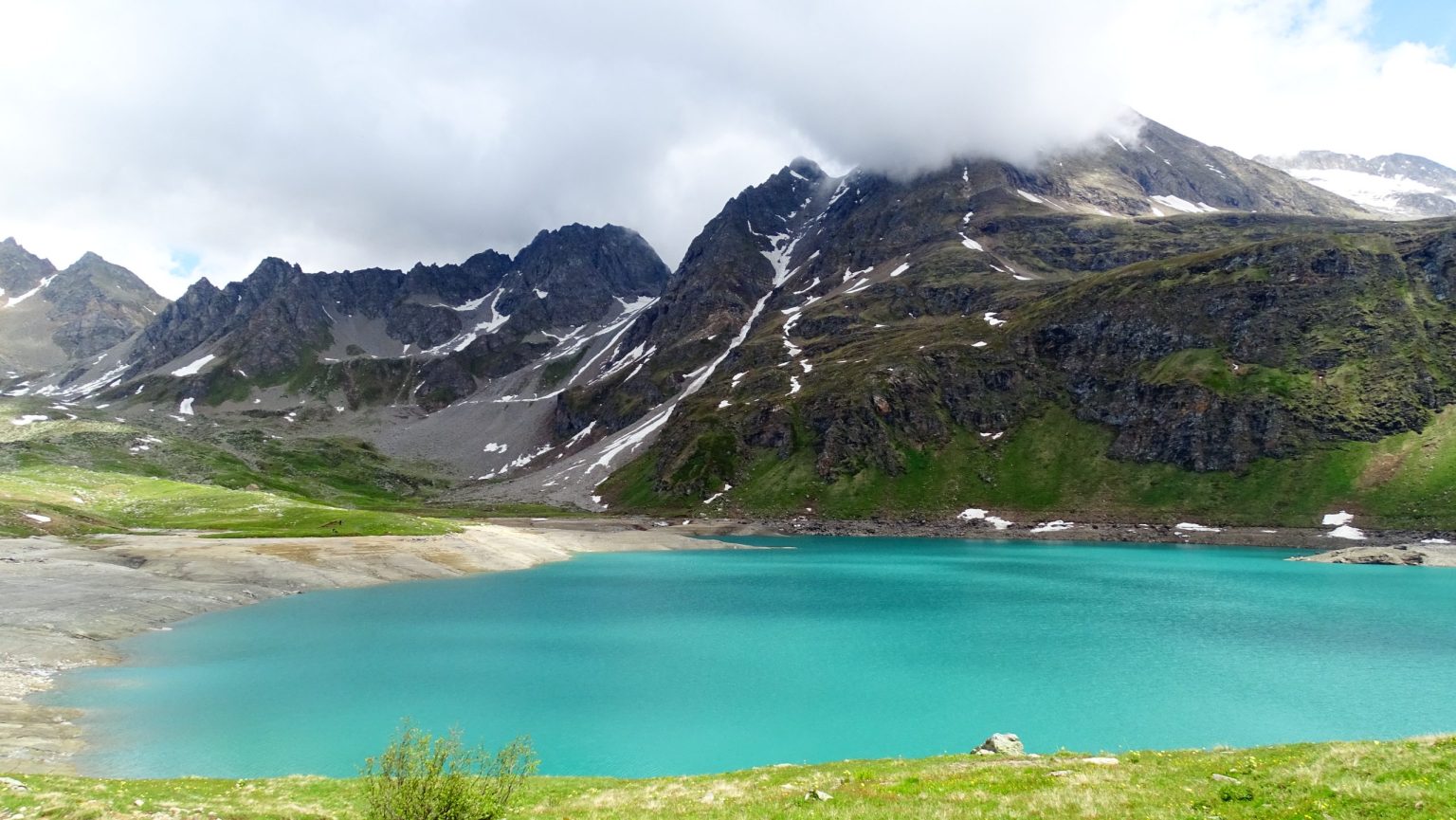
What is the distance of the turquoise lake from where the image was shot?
37.5 metres

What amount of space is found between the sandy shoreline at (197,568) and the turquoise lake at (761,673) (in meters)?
2.82

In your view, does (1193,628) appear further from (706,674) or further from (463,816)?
(463,816)

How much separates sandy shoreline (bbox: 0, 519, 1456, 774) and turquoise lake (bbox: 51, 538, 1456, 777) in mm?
2820

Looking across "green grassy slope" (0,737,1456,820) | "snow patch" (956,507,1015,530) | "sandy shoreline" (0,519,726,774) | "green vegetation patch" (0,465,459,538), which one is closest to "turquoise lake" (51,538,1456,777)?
"sandy shoreline" (0,519,726,774)

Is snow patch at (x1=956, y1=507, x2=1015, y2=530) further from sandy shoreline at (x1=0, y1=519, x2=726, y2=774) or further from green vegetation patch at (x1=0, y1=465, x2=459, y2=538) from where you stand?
green vegetation patch at (x1=0, y1=465, x2=459, y2=538)

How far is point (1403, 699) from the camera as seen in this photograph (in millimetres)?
44500

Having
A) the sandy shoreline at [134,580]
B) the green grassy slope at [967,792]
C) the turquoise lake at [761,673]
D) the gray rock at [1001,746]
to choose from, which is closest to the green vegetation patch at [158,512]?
the sandy shoreline at [134,580]

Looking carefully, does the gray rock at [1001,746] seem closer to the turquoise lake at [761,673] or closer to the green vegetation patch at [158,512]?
the turquoise lake at [761,673]

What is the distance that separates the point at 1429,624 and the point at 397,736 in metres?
89.1

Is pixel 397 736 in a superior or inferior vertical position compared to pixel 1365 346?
inferior

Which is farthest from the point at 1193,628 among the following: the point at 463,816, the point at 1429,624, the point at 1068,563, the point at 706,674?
the point at 463,816

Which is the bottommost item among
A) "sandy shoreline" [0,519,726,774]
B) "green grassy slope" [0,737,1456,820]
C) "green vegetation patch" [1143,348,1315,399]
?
"sandy shoreline" [0,519,726,774]

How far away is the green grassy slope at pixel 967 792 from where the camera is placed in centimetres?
1630

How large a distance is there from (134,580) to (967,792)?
300ft
